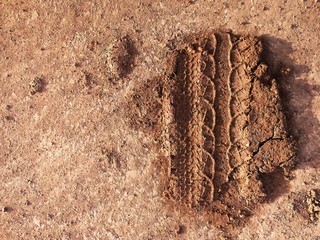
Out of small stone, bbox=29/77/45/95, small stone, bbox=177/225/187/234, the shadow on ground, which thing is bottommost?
small stone, bbox=177/225/187/234

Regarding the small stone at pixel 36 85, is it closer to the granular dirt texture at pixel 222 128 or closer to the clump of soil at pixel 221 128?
the clump of soil at pixel 221 128

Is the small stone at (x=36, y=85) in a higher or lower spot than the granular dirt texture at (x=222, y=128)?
higher

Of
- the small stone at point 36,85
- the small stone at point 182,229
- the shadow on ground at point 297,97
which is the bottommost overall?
the small stone at point 182,229

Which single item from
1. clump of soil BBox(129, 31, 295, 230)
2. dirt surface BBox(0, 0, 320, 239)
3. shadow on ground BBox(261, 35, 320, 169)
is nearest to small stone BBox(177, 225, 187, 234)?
dirt surface BBox(0, 0, 320, 239)

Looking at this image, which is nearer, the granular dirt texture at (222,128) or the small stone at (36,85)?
the granular dirt texture at (222,128)

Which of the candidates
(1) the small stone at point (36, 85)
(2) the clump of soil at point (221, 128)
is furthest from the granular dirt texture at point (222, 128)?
(1) the small stone at point (36, 85)

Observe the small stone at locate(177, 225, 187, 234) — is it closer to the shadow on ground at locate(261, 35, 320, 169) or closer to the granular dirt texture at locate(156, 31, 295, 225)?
the granular dirt texture at locate(156, 31, 295, 225)
